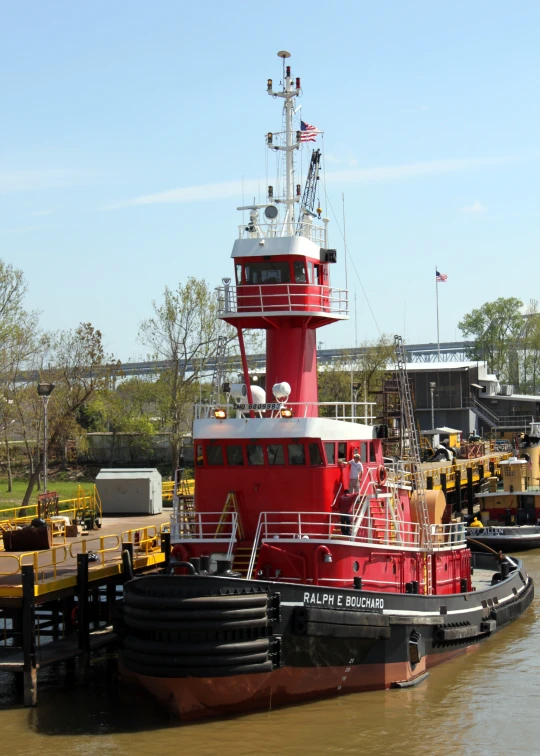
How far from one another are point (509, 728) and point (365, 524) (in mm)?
4745

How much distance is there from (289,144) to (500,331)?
82126 mm

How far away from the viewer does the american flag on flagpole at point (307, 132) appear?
2175cm

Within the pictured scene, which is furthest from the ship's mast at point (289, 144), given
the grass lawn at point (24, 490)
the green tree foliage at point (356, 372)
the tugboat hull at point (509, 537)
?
the green tree foliage at point (356, 372)

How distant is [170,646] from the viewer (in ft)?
53.9

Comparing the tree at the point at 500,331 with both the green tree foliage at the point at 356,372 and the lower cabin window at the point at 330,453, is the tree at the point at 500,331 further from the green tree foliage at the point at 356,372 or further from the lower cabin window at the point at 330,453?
the lower cabin window at the point at 330,453

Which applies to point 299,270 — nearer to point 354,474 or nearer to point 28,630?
point 354,474

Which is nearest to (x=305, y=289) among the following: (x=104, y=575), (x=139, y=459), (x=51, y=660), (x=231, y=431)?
(x=231, y=431)

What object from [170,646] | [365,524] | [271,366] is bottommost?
[170,646]

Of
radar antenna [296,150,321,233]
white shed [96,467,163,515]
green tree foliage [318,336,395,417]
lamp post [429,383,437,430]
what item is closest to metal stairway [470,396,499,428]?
lamp post [429,383,437,430]

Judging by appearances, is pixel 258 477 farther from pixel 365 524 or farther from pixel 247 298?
pixel 247 298

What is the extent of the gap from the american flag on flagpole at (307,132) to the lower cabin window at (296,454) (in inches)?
281

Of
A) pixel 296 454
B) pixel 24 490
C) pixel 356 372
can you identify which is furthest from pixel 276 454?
pixel 356 372

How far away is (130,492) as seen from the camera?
112ft

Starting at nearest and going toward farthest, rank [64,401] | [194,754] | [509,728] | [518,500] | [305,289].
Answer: [194,754] → [509,728] → [305,289] → [518,500] → [64,401]
